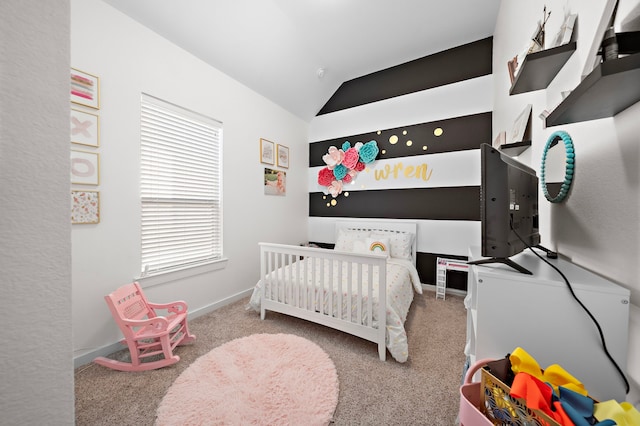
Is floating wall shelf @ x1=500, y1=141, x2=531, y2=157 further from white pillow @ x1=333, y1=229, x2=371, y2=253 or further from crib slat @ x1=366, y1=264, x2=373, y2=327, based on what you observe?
white pillow @ x1=333, y1=229, x2=371, y2=253

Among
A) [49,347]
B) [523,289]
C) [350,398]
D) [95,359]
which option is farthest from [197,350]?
[523,289]

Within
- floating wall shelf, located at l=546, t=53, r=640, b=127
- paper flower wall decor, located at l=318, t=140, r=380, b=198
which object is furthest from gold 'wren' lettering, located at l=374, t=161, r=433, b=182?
floating wall shelf, located at l=546, t=53, r=640, b=127

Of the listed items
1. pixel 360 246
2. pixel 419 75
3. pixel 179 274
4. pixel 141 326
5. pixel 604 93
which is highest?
pixel 419 75

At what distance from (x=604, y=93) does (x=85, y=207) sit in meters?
2.56

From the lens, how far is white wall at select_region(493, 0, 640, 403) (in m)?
0.65

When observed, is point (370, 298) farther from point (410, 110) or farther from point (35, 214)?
point (410, 110)

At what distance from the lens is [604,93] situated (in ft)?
1.95

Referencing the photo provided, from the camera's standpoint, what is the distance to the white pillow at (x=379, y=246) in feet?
8.94

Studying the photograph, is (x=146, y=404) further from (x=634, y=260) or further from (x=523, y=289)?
(x=634, y=260)

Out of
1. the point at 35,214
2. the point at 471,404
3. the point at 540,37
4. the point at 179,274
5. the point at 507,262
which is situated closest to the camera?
the point at 35,214

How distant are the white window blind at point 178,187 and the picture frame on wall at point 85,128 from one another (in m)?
0.30

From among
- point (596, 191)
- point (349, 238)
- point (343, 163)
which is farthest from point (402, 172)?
point (596, 191)

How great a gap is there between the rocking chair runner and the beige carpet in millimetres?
53

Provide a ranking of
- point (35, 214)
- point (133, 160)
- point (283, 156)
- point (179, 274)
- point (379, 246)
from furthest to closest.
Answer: point (283, 156)
point (379, 246)
point (179, 274)
point (133, 160)
point (35, 214)
